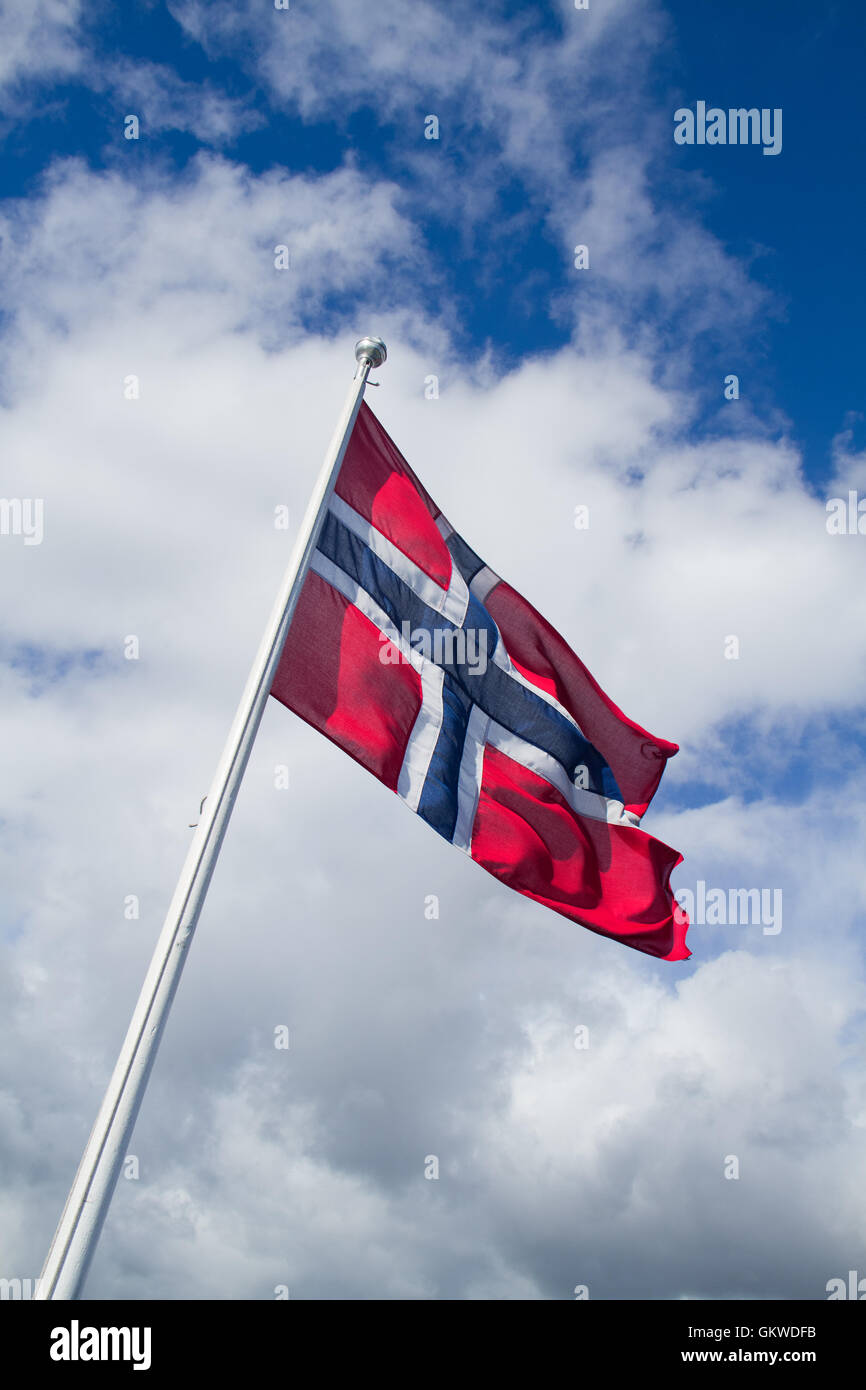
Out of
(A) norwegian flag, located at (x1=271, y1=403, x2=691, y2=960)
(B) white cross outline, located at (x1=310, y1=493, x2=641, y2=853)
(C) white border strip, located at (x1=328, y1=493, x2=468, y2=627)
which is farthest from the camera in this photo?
(C) white border strip, located at (x1=328, y1=493, x2=468, y2=627)

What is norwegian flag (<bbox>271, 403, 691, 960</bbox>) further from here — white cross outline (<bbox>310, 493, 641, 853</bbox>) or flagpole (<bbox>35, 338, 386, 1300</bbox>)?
flagpole (<bbox>35, 338, 386, 1300</bbox>)

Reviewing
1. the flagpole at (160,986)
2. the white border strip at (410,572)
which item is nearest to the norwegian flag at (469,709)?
the white border strip at (410,572)

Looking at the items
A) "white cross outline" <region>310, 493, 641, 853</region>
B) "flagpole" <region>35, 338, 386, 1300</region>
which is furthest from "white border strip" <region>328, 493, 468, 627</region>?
"flagpole" <region>35, 338, 386, 1300</region>

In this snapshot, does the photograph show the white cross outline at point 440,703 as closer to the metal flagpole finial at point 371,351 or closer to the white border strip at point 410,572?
the white border strip at point 410,572

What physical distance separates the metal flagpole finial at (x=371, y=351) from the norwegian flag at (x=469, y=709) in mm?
655

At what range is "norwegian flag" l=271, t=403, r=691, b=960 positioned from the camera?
41.4 ft

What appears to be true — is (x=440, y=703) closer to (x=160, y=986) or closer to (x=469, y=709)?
(x=469, y=709)

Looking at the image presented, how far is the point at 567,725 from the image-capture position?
16.2 metres

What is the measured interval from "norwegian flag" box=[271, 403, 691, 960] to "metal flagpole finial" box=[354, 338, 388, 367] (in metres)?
0.66

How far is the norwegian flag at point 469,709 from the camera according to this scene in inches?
496

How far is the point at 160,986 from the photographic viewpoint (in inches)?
328

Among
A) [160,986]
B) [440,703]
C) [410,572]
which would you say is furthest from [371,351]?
[160,986]
